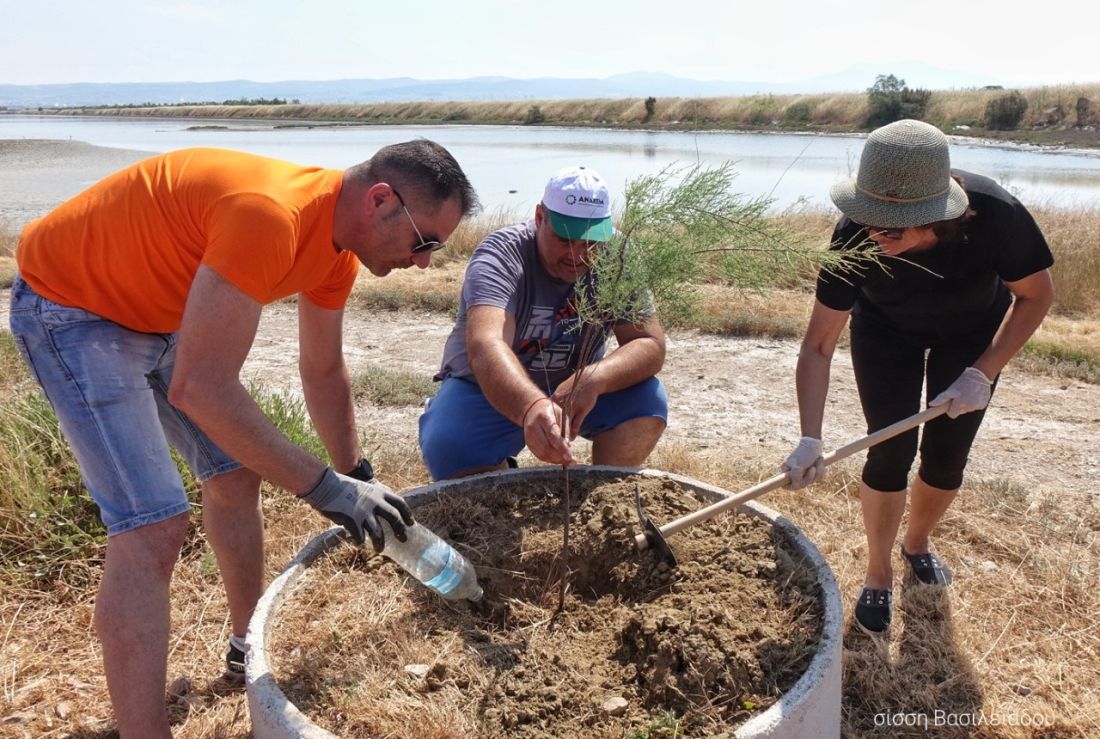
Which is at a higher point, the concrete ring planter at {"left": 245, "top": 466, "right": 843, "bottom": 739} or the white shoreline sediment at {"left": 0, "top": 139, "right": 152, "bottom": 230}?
the concrete ring planter at {"left": 245, "top": 466, "right": 843, "bottom": 739}

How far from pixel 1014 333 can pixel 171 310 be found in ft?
7.83

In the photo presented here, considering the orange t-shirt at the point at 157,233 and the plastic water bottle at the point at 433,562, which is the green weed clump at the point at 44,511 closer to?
the orange t-shirt at the point at 157,233

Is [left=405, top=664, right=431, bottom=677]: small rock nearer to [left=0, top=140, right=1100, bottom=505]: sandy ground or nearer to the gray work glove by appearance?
the gray work glove

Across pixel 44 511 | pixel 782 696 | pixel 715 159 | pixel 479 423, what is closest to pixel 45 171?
pixel 715 159

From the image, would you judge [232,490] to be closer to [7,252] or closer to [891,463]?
[891,463]

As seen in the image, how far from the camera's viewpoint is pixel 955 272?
8.14 ft

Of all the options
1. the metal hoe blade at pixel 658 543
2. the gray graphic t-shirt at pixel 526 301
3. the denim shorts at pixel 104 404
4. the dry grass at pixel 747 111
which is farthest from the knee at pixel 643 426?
the dry grass at pixel 747 111

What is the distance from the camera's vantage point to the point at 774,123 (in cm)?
3403

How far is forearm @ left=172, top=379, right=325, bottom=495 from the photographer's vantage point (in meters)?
1.73

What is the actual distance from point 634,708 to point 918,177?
156 cm

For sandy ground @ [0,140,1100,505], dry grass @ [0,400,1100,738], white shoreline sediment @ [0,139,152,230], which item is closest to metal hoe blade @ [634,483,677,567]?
dry grass @ [0,400,1100,738]

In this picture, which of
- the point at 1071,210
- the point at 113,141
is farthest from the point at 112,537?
the point at 113,141

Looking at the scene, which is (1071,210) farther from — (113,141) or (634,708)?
(113,141)

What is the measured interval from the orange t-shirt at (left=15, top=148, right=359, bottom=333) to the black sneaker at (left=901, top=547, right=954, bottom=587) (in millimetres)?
2322
